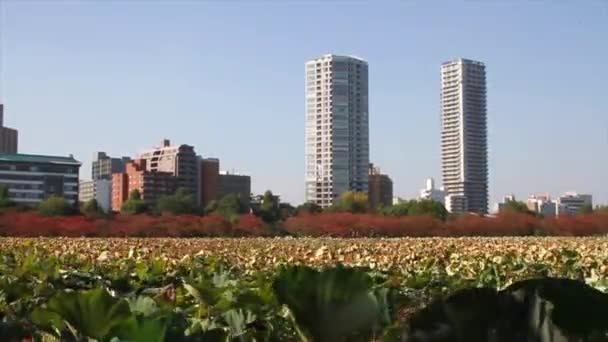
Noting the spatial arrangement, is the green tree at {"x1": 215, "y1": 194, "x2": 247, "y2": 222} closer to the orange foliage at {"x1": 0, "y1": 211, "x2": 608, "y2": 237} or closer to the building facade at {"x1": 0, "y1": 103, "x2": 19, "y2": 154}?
the orange foliage at {"x1": 0, "y1": 211, "x2": 608, "y2": 237}

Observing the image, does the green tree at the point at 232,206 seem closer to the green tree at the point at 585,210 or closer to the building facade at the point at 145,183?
the building facade at the point at 145,183

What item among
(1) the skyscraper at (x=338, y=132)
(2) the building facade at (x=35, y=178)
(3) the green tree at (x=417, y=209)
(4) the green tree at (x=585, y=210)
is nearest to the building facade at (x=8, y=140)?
(2) the building facade at (x=35, y=178)

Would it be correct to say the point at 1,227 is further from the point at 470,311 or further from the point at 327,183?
the point at 327,183

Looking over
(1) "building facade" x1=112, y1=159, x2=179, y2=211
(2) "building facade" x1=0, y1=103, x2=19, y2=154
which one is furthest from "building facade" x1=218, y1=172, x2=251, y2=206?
(2) "building facade" x1=0, y1=103, x2=19, y2=154

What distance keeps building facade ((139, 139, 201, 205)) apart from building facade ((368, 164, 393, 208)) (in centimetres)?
2459

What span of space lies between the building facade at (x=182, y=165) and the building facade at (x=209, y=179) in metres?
0.84

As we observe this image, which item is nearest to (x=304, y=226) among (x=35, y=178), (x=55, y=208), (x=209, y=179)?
(x=55, y=208)

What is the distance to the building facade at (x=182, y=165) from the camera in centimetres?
9519

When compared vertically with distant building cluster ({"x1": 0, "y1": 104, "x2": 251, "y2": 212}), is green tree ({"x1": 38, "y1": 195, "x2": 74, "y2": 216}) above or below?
below

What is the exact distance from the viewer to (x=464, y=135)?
402 feet

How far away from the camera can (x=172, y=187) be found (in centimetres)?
9456

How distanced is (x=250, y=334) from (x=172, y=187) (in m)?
94.0

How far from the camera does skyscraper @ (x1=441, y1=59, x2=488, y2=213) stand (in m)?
121

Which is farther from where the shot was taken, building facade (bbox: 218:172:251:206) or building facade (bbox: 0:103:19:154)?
building facade (bbox: 218:172:251:206)
